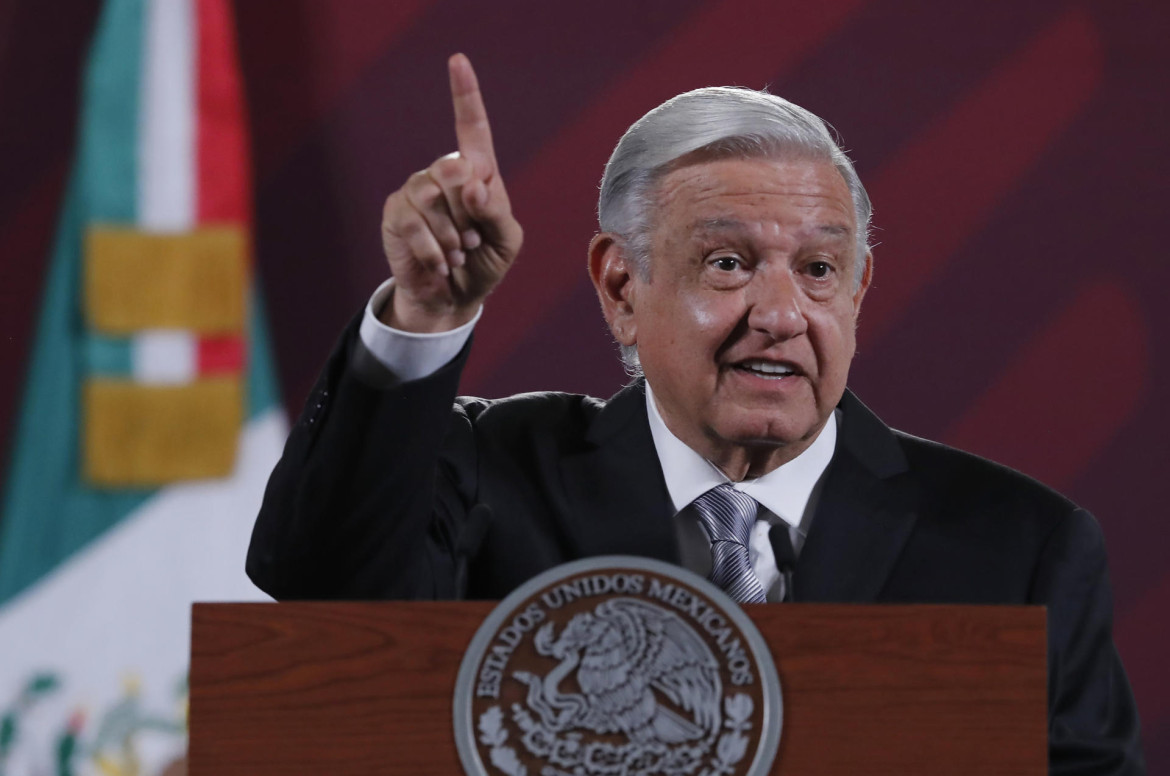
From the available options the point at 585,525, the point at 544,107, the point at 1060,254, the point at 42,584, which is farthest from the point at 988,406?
the point at 42,584

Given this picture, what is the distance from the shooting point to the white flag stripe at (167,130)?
2939mm

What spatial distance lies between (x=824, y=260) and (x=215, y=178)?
1.83 meters

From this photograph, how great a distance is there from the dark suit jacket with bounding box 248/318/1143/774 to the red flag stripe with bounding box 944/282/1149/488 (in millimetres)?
1422

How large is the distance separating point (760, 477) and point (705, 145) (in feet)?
1.27

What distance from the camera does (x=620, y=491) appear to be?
4.89 feet

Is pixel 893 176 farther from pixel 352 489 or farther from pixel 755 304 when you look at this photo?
pixel 352 489

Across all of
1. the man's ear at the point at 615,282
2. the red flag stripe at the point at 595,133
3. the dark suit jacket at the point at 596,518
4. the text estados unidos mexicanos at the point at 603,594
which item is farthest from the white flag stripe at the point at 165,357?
the text estados unidos mexicanos at the point at 603,594

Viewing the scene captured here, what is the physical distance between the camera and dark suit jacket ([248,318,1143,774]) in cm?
123

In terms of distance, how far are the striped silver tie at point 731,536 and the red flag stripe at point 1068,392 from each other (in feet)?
5.49

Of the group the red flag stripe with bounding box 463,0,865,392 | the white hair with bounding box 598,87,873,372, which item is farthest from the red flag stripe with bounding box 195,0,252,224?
the white hair with bounding box 598,87,873,372

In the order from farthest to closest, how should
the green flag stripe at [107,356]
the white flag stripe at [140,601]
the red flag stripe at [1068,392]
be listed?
the red flag stripe at [1068,392]
the green flag stripe at [107,356]
the white flag stripe at [140,601]

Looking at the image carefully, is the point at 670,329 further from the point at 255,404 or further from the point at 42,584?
the point at 42,584

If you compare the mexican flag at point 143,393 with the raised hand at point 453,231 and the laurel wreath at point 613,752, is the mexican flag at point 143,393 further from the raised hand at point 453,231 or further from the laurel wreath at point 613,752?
the laurel wreath at point 613,752

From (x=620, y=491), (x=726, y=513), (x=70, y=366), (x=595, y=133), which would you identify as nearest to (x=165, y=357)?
(x=70, y=366)
